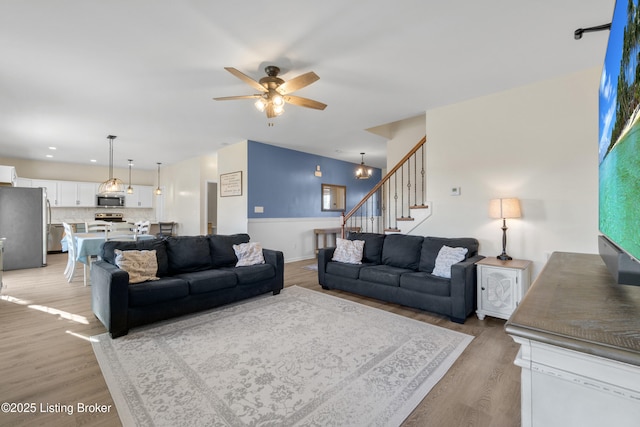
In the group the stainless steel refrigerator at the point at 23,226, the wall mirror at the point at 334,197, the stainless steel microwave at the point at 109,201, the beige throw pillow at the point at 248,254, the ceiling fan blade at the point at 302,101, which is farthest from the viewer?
the stainless steel microwave at the point at 109,201

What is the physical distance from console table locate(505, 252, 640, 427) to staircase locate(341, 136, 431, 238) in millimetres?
3444

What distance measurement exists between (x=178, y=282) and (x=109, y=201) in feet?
24.8

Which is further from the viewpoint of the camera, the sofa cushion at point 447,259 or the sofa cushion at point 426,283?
the sofa cushion at point 447,259

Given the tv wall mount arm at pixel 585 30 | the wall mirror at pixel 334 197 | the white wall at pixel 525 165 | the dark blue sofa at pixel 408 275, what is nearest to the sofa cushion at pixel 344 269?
the dark blue sofa at pixel 408 275

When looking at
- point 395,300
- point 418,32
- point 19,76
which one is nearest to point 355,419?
point 395,300

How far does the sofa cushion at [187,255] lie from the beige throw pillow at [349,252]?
186 centimetres

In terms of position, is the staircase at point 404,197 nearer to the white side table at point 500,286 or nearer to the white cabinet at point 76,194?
the white side table at point 500,286

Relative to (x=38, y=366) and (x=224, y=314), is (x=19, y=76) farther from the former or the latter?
(x=224, y=314)

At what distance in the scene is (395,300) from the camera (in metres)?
3.47

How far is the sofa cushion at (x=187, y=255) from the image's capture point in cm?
354

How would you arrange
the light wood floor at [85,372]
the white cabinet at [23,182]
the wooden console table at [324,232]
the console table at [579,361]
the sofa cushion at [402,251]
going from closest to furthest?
the console table at [579,361] < the light wood floor at [85,372] < the sofa cushion at [402,251] < the wooden console table at [324,232] < the white cabinet at [23,182]

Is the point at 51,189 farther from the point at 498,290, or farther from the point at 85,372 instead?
the point at 498,290

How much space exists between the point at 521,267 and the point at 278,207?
15.4 ft

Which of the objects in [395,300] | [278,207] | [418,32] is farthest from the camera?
[278,207]
